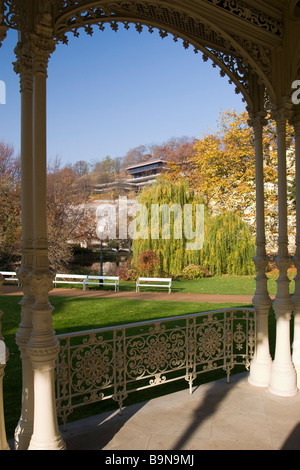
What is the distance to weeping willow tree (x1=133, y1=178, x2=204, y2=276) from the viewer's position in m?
19.5

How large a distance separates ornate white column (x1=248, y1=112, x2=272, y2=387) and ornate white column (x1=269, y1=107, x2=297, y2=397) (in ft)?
0.42

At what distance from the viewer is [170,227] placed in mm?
19625

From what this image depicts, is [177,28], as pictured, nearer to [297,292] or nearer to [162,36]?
[162,36]

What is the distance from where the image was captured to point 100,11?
3.58 metres

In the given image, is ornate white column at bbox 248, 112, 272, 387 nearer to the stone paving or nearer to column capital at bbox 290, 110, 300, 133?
the stone paving

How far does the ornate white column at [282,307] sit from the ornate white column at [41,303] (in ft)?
8.73

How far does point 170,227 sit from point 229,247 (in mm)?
3253

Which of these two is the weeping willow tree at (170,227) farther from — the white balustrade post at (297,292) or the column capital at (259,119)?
the column capital at (259,119)

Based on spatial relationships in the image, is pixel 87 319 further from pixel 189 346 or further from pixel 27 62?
pixel 27 62

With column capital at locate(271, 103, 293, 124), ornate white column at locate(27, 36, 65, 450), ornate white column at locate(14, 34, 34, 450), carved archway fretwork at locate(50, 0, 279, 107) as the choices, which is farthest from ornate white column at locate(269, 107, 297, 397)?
ornate white column at locate(14, 34, 34, 450)

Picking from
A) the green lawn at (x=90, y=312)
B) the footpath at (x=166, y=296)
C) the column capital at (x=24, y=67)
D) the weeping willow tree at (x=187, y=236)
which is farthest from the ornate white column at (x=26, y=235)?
the weeping willow tree at (x=187, y=236)

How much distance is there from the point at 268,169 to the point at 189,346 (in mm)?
13143

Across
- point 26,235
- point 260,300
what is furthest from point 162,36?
point 260,300
